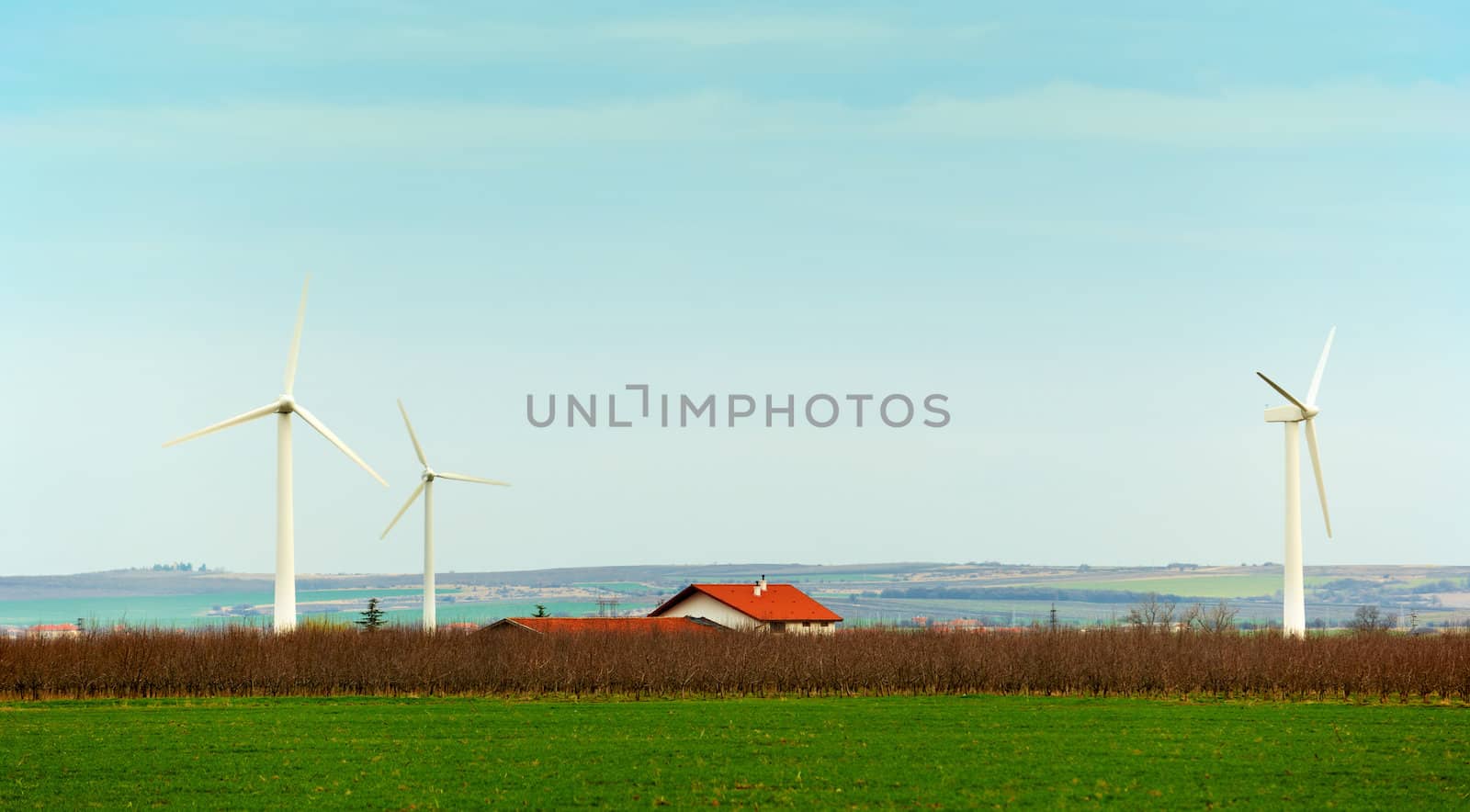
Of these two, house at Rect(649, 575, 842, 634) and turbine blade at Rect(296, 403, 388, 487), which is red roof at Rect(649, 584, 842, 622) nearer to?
house at Rect(649, 575, 842, 634)

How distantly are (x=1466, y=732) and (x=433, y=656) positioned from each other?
135 ft

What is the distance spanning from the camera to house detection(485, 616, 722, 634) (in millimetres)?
83438

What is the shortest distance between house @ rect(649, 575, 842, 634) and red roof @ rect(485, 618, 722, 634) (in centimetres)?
502

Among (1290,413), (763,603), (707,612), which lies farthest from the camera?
(763,603)

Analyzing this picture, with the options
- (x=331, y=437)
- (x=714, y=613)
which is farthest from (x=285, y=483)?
(x=714, y=613)

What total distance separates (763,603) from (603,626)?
64.7 feet

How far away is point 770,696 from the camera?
201 ft

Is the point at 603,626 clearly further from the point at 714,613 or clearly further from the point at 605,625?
the point at 714,613

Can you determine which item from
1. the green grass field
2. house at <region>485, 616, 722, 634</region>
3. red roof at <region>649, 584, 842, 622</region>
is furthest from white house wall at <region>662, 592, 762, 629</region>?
the green grass field

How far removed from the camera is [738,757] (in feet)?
114

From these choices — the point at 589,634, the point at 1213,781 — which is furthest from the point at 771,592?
the point at 1213,781

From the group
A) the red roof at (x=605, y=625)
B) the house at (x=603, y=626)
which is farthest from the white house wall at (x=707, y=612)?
the red roof at (x=605, y=625)

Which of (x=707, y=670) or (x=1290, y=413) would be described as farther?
(x=1290, y=413)

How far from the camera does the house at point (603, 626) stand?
274 ft
